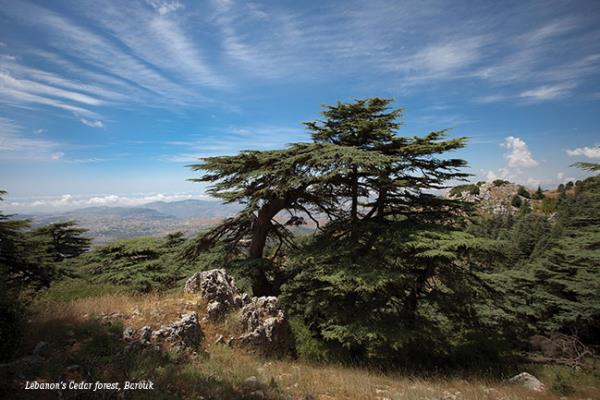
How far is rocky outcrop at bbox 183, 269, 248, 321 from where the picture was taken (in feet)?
31.1

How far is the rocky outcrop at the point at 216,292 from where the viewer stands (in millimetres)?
9484

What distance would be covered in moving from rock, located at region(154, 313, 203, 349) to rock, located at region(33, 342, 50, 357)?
7.14ft

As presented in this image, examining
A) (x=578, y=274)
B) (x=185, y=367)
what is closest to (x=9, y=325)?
(x=185, y=367)

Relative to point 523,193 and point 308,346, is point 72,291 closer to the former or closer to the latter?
point 308,346

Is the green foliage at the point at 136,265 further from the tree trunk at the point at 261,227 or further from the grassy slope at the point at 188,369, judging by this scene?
the grassy slope at the point at 188,369

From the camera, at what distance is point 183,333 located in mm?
7934

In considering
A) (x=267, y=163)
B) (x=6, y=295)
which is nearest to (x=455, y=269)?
(x=267, y=163)

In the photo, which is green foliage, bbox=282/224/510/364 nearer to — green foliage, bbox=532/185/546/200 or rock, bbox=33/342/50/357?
rock, bbox=33/342/50/357

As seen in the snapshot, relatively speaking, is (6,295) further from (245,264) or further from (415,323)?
(415,323)

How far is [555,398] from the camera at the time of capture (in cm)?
823

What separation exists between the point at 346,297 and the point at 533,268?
19454mm

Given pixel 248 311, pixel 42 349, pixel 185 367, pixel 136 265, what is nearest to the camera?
pixel 42 349

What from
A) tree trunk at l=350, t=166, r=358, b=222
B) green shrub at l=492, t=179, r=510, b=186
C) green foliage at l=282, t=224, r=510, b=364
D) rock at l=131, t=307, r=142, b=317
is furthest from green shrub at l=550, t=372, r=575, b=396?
green shrub at l=492, t=179, r=510, b=186

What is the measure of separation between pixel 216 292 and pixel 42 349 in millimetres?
4551
